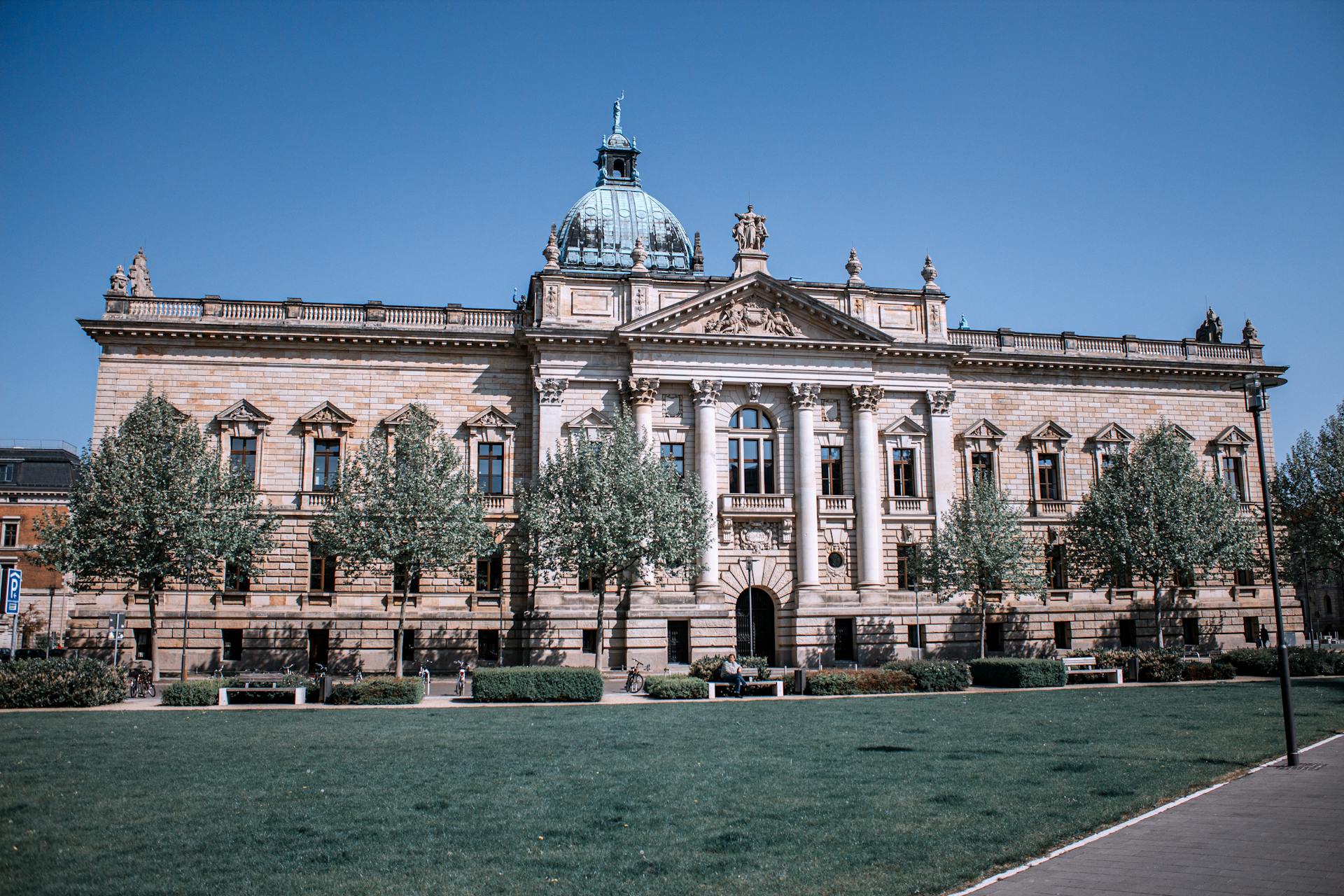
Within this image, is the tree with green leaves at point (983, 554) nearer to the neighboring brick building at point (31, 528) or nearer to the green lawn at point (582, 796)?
the green lawn at point (582, 796)

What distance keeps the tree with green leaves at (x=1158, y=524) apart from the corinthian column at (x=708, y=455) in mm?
16738

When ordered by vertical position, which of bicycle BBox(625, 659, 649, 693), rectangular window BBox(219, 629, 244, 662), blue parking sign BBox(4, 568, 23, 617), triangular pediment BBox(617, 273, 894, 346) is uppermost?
triangular pediment BBox(617, 273, 894, 346)

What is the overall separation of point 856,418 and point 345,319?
24.0 meters

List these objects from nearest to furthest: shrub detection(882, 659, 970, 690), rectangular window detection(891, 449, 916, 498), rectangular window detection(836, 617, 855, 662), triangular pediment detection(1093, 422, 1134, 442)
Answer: shrub detection(882, 659, 970, 690)
rectangular window detection(836, 617, 855, 662)
rectangular window detection(891, 449, 916, 498)
triangular pediment detection(1093, 422, 1134, 442)

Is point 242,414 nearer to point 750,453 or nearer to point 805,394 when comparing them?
point 750,453

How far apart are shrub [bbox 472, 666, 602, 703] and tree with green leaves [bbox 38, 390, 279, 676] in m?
12.9

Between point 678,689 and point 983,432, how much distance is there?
24.5 metres

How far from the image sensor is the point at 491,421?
44.6m

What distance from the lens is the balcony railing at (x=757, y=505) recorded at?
144 feet

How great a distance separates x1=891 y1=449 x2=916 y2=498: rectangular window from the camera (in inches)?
1857

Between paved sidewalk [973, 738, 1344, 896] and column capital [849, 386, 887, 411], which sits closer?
paved sidewalk [973, 738, 1344, 896]

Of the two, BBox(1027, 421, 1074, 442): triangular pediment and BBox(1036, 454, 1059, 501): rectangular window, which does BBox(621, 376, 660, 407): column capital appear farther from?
BBox(1036, 454, 1059, 501): rectangular window

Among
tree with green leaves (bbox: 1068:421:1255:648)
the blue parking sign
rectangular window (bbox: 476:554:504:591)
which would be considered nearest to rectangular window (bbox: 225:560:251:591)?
rectangular window (bbox: 476:554:504:591)

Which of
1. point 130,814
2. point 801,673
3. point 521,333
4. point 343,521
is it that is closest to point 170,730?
point 130,814
